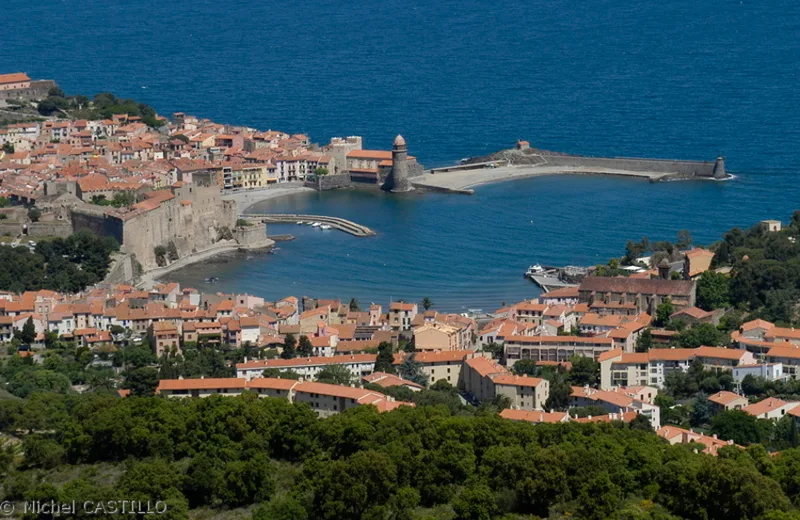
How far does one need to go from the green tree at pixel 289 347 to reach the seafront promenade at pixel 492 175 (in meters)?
18.7

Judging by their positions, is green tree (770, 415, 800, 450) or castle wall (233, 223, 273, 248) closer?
green tree (770, 415, 800, 450)

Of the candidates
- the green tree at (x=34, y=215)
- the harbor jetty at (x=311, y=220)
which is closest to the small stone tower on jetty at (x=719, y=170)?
the harbor jetty at (x=311, y=220)

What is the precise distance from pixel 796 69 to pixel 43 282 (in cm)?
4364

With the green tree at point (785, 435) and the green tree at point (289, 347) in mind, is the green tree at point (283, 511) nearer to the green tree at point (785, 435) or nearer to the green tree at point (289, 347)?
the green tree at point (785, 435)

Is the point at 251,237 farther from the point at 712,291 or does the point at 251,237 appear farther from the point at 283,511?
the point at 283,511

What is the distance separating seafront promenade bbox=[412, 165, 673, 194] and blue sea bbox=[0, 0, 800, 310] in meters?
0.65

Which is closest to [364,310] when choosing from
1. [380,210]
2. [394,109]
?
[380,210]

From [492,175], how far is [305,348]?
21.5 meters

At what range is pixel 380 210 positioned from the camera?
48375mm

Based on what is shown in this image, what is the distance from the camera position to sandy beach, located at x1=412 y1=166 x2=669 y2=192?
5125 centimetres

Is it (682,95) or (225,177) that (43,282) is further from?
(682,95)

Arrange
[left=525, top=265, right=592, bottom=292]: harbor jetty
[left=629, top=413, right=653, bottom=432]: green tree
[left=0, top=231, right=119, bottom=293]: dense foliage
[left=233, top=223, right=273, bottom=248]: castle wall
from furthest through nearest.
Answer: [left=233, top=223, right=273, bottom=248]: castle wall, [left=525, top=265, right=592, bottom=292]: harbor jetty, [left=0, top=231, right=119, bottom=293]: dense foliage, [left=629, top=413, right=653, bottom=432]: green tree

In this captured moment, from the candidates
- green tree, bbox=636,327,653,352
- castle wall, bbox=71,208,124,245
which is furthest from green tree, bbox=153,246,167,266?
green tree, bbox=636,327,653,352

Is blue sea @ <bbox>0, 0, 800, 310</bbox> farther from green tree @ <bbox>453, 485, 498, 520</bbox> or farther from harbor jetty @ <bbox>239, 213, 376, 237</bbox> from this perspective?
green tree @ <bbox>453, 485, 498, 520</bbox>
